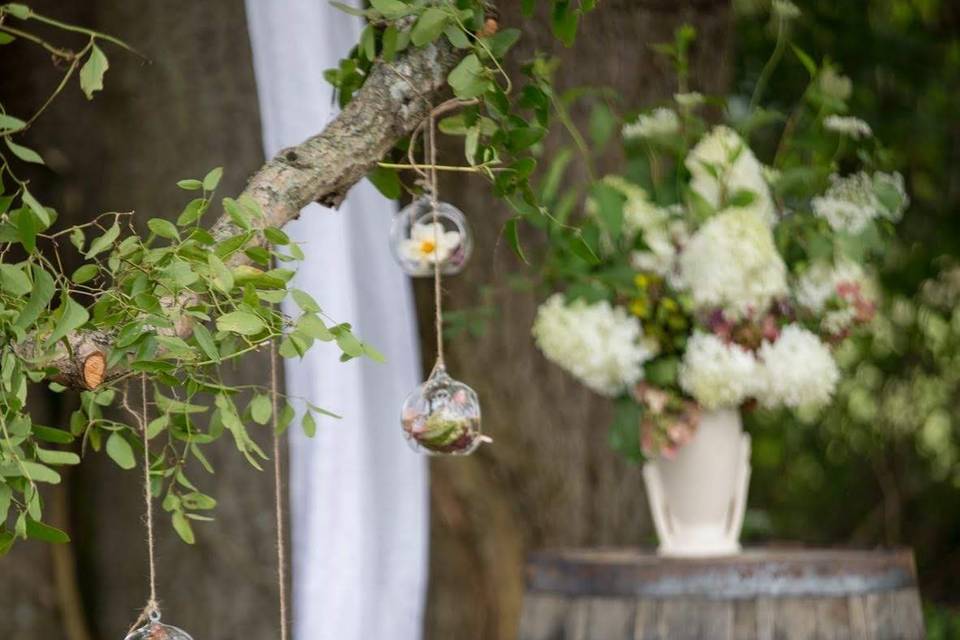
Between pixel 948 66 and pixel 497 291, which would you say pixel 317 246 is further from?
pixel 948 66

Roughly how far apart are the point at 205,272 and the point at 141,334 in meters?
0.06

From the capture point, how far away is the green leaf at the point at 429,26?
87 cm

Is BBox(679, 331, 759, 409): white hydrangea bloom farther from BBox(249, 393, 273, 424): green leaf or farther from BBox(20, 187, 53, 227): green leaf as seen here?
BBox(20, 187, 53, 227): green leaf

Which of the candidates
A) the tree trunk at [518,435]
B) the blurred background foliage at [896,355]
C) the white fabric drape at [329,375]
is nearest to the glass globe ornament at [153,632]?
the white fabric drape at [329,375]

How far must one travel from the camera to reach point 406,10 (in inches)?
34.2

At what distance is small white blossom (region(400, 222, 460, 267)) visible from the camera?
117 centimetres

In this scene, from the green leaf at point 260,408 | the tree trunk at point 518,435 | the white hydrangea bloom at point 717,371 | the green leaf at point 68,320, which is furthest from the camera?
the tree trunk at point 518,435

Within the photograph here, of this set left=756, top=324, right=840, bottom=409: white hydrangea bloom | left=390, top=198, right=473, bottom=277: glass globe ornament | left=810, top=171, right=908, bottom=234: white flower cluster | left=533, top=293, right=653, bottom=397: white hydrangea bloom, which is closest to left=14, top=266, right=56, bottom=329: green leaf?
left=390, top=198, right=473, bottom=277: glass globe ornament

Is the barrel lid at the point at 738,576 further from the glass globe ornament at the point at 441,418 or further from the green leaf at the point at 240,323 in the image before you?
the green leaf at the point at 240,323

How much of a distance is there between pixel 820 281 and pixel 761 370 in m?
0.16

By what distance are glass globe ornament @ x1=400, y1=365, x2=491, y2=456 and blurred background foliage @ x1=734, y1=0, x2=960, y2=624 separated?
Answer: 130cm

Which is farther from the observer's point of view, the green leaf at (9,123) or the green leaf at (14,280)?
the green leaf at (9,123)

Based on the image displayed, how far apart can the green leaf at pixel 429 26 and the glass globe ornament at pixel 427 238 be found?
0.29 meters

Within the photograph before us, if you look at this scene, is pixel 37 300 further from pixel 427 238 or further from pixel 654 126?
pixel 654 126
